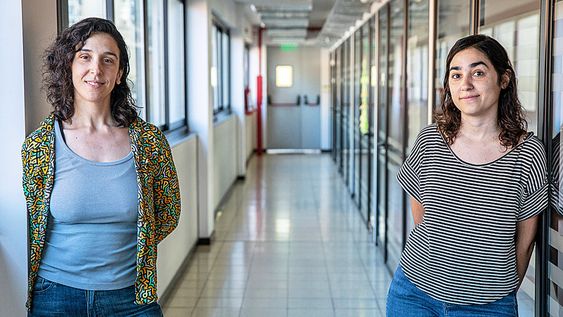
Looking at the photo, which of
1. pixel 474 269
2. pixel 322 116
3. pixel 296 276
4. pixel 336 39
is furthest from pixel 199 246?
pixel 322 116

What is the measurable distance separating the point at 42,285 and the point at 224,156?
9154 millimetres

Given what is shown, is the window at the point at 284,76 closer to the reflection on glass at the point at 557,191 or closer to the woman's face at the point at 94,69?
the reflection on glass at the point at 557,191

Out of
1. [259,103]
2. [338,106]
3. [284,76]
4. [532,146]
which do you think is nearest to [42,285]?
[532,146]

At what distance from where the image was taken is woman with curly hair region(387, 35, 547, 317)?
238 cm

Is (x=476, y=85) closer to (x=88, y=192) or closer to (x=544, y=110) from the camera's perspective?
(x=544, y=110)

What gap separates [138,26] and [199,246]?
2985 mm

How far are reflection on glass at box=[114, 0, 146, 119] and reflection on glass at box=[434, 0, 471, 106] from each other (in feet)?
7.39

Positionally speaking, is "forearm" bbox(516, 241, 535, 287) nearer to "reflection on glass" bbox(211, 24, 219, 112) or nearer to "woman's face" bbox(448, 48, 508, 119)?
"woman's face" bbox(448, 48, 508, 119)

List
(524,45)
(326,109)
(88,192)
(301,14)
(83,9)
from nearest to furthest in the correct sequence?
(88,192)
(524,45)
(83,9)
(301,14)
(326,109)

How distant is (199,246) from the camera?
8.16 m

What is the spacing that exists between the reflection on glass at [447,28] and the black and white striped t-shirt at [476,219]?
73.8 inches

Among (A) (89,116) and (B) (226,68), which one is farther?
A: (B) (226,68)

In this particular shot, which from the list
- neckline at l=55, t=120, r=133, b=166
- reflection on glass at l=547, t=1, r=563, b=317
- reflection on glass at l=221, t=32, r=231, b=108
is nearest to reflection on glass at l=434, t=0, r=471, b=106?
reflection on glass at l=547, t=1, r=563, b=317

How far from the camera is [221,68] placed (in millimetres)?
12969
